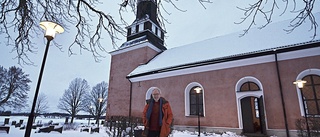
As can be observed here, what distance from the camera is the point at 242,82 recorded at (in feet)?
37.7

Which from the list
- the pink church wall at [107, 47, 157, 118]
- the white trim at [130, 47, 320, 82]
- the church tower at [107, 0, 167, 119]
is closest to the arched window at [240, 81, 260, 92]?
the white trim at [130, 47, 320, 82]

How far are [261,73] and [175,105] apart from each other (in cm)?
623

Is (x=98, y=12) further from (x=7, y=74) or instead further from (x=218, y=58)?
(x=7, y=74)

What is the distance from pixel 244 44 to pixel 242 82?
315 centimetres

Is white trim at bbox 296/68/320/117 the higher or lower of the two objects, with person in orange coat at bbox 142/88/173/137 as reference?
higher

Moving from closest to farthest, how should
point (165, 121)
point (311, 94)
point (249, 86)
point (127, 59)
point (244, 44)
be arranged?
point (165, 121), point (311, 94), point (249, 86), point (244, 44), point (127, 59)

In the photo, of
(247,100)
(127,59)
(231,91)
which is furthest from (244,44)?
(127,59)

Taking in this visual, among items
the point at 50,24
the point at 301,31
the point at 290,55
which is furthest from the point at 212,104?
the point at 50,24

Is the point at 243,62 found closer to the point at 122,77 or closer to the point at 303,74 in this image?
the point at 303,74

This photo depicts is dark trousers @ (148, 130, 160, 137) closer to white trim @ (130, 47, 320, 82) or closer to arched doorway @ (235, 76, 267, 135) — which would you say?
arched doorway @ (235, 76, 267, 135)

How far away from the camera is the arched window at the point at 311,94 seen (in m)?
9.45

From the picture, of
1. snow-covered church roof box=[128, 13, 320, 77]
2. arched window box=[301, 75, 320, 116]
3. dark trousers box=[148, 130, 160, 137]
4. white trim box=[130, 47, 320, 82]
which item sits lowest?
dark trousers box=[148, 130, 160, 137]

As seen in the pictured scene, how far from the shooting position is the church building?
9.68 meters

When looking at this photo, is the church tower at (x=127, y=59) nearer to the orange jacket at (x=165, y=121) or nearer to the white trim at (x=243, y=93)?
the white trim at (x=243, y=93)
